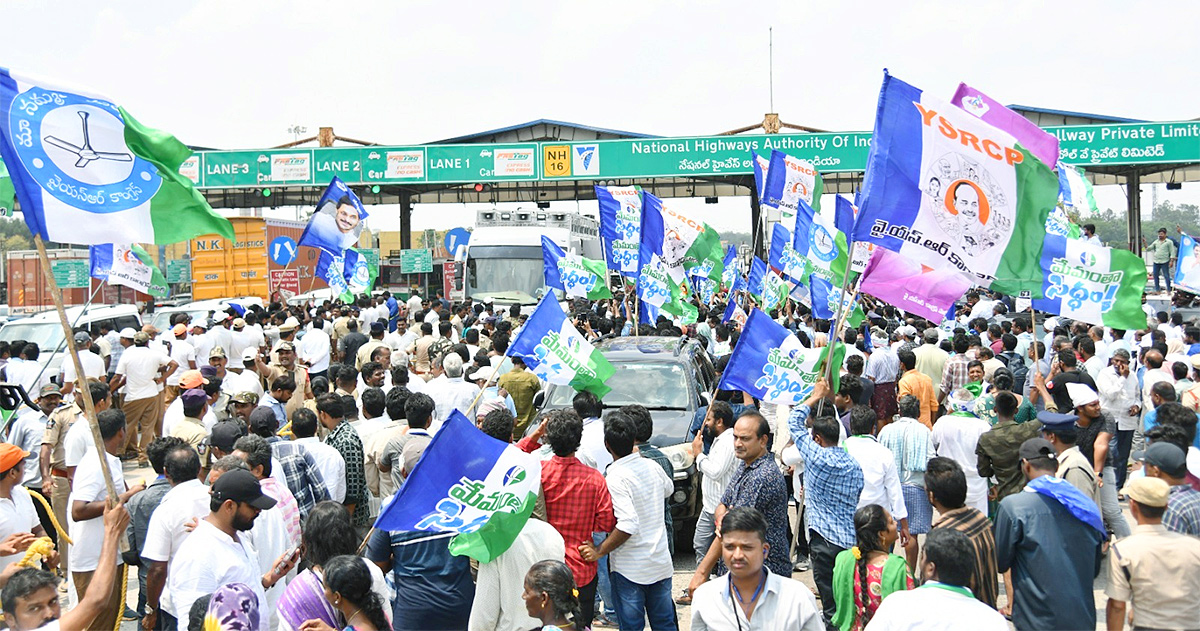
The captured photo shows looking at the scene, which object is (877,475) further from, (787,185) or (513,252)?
(513,252)

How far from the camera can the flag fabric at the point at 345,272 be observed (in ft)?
57.1

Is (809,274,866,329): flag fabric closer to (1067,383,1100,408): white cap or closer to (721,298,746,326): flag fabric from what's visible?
(721,298,746,326): flag fabric

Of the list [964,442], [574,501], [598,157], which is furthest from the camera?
[598,157]

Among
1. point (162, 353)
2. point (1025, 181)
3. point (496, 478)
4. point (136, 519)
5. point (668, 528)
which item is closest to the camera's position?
point (496, 478)

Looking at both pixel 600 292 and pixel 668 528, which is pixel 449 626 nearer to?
pixel 668 528

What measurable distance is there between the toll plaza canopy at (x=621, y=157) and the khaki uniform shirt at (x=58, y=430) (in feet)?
81.7

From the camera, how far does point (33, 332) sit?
16.2 m

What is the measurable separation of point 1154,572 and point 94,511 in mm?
5401

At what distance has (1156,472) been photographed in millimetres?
5473

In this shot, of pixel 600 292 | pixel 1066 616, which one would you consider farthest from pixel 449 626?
pixel 600 292

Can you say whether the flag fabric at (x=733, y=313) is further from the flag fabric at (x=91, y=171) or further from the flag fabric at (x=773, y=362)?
the flag fabric at (x=91, y=171)

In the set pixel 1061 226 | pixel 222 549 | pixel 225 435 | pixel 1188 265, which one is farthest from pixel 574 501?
pixel 1188 265

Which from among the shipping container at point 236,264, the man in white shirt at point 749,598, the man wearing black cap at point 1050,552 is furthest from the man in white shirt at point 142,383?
the shipping container at point 236,264

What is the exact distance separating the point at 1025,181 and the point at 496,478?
13.6 feet
